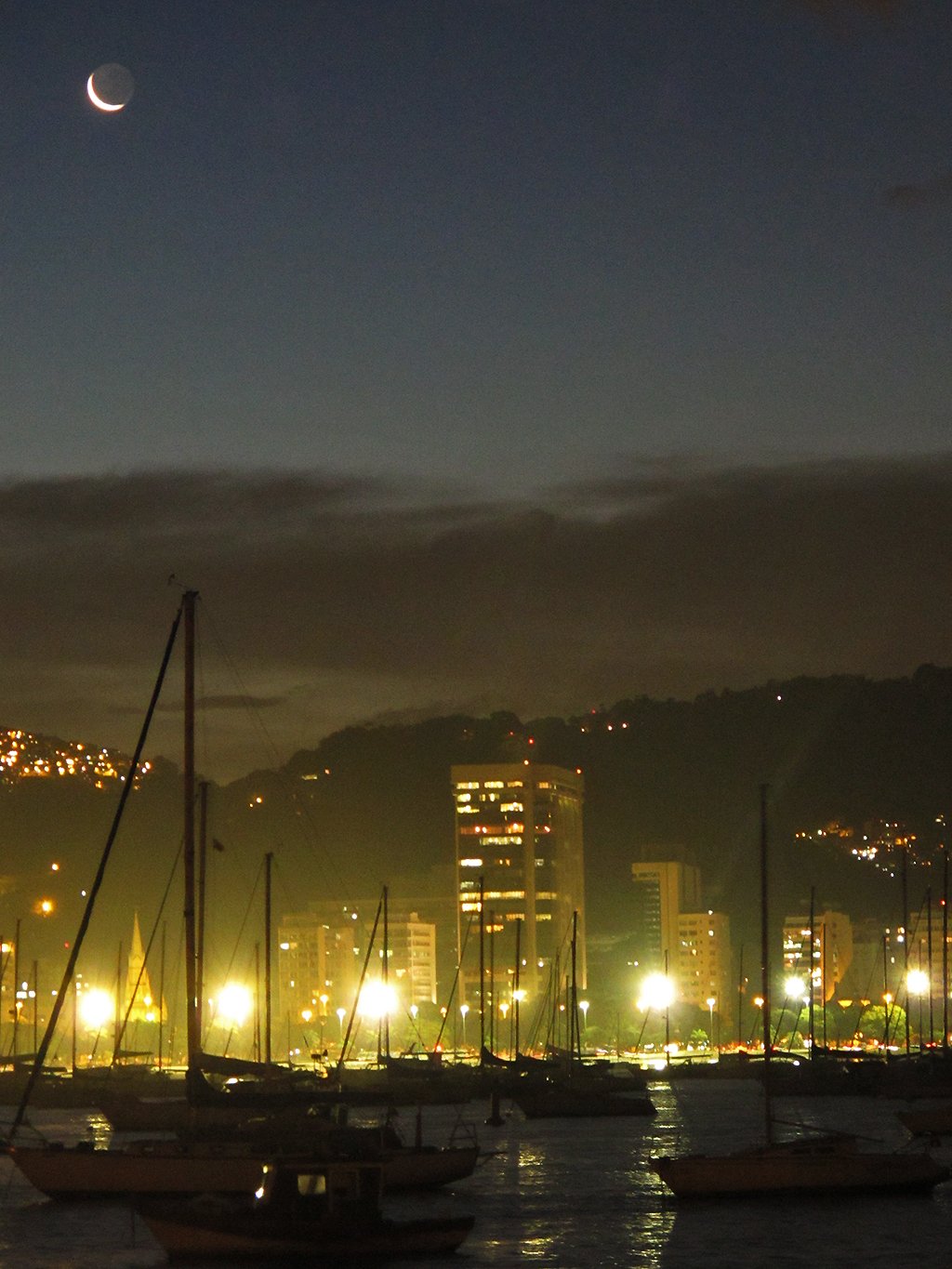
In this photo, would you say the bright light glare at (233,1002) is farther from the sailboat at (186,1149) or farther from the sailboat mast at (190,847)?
the sailboat mast at (190,847)

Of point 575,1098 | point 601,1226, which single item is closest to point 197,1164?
point 601,1226

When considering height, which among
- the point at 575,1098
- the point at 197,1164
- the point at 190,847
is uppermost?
the point at 190,847

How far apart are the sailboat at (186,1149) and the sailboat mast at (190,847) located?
2 cm

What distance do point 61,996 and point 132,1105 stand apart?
26865 millimetres

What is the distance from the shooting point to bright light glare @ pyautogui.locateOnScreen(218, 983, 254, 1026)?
4419 inches

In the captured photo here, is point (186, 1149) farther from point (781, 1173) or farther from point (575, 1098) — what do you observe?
point (575, 1098)

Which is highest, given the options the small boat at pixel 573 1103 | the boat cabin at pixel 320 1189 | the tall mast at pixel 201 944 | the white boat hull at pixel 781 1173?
the tall mast at pixel 201 944

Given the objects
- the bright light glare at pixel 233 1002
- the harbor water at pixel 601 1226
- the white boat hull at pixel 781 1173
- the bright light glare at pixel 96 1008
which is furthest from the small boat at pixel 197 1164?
the bright light glare at pixel 96 1008

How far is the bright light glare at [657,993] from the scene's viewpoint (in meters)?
140

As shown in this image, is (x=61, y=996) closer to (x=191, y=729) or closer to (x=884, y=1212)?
(x=191, y=729)

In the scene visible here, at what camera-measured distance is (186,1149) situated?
125 feet

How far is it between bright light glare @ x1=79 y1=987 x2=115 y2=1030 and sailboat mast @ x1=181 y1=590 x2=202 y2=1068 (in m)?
96.9


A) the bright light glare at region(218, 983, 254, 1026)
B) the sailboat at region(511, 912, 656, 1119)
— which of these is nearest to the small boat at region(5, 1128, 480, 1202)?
the sailboat at region(511, 912, 656, 1119)

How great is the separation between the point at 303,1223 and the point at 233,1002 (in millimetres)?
83180
